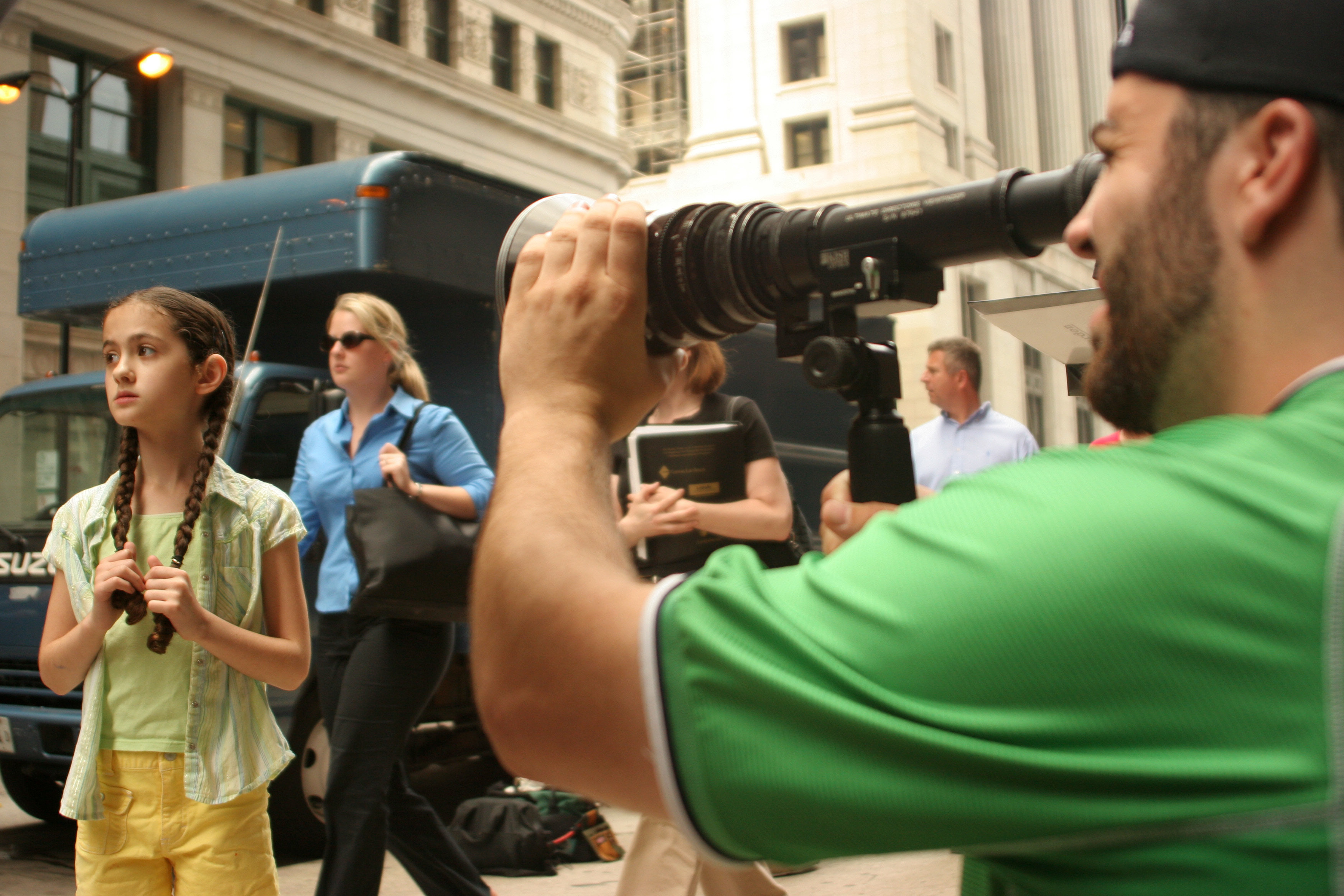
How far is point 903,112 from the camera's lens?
13.8 metres

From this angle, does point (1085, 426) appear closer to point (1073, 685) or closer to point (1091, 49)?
point (1091, 49)

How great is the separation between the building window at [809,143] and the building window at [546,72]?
240 inches

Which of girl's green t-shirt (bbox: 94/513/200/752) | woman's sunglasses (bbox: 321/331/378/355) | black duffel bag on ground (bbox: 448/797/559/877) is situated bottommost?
black duffel bag on ground (bbox: 448/797/559/877)

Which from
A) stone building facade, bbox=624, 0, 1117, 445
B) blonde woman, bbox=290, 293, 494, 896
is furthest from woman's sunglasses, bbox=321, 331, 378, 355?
stone building facade, bbox=624, 0, 1117, 445

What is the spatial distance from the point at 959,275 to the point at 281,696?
8544 millimetres

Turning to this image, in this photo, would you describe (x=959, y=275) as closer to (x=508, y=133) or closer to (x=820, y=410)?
(x=820, y=410)

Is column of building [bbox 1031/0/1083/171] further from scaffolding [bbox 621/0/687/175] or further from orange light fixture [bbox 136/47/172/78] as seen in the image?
scaffolding [bbox 621/0/687/175]

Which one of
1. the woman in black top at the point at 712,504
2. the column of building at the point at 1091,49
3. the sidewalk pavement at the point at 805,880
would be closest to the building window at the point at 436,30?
the column of building at the point at 1091,49

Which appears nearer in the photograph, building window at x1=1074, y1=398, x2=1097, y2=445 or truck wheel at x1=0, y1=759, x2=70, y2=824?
truck wheel at x1=0, y1=759, x2=70, y2=824

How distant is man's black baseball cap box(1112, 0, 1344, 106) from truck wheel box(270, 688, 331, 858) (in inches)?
171

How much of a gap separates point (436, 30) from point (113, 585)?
1699 cm

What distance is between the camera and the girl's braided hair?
2.27 meters

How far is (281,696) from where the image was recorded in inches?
178

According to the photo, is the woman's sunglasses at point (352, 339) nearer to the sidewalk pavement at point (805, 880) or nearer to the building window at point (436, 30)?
the sidewalk pavement at point (805, 880)
